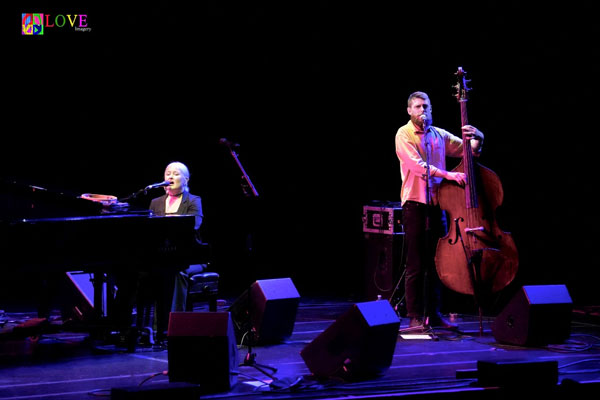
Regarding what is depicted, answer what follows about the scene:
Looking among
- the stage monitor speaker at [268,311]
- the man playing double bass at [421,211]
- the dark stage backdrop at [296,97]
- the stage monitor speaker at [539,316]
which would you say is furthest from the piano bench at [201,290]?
the stage monitor speaker at [539,316]

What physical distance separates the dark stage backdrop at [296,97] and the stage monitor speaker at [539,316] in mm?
2308

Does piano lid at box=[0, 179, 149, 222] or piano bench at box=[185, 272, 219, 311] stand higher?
piano lid at box=[0, 179, 149, 222]

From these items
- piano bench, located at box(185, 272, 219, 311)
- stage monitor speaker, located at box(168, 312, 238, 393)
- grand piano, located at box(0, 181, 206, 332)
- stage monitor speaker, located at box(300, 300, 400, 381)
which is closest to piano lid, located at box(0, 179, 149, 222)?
grand piano, located at box(0, 181, 206, 332)

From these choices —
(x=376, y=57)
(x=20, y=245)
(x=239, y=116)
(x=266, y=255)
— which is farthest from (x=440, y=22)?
(x=20, y=245)

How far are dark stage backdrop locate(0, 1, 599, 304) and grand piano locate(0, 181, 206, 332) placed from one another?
90.6 inches

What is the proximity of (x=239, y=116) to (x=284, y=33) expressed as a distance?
3.36 ft

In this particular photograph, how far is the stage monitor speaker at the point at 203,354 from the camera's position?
4.34 metres

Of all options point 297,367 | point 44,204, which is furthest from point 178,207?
point 297,367

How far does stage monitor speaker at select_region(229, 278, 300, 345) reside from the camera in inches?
224

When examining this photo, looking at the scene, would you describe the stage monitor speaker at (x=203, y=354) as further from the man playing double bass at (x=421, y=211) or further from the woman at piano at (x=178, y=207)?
the man playing double bass at (x=421, y=211)

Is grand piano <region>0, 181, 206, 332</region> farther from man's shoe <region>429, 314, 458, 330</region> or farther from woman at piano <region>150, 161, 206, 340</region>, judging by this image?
man's shoe <region>429, 314, 458, 330</region>

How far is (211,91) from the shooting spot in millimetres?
8195

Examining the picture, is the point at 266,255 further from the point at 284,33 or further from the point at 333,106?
the point at 284,33

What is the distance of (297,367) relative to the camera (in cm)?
498
